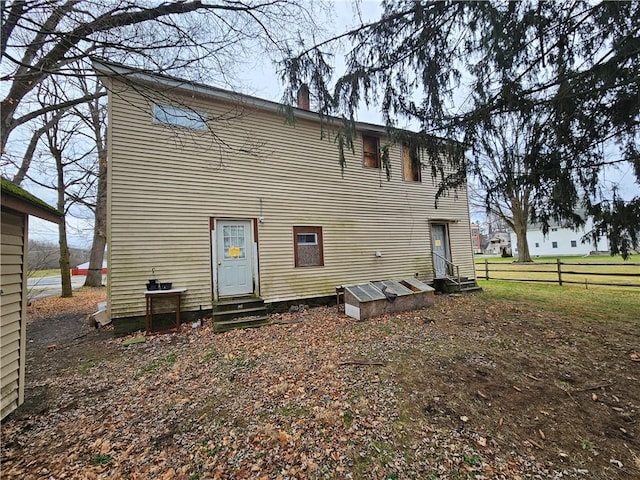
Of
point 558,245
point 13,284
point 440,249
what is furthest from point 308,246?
point 558,245

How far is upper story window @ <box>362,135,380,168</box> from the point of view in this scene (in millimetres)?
9290

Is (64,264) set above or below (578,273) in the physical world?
above

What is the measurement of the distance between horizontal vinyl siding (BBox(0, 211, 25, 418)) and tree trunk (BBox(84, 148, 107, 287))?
40.0 feet

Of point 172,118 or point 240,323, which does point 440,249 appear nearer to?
point 240,323

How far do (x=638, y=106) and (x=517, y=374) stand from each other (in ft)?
12.2

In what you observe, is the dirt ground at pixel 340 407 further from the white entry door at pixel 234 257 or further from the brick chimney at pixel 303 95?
the brick chimney at pixel 303 95

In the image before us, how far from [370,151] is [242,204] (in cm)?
485

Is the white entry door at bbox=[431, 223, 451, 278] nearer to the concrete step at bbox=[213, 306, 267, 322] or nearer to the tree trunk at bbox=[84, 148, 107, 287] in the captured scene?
the concrete step at bbox=[213, 306, 267, 322]

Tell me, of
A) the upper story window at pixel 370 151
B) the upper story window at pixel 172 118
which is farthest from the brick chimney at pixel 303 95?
the upper story window at pixel 370 151

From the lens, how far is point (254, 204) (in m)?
7.41

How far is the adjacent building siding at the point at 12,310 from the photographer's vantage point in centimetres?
303

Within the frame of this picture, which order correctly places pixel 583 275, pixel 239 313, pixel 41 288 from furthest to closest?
pixel 41 288, pixel 583 275, pixel 239 313

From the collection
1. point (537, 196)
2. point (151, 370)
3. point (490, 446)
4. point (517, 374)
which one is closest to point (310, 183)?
point (537, 196)

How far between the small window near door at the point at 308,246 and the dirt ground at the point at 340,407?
2856 mm
